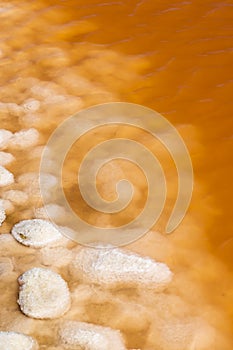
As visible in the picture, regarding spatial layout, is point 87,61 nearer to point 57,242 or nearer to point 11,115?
point 11,115

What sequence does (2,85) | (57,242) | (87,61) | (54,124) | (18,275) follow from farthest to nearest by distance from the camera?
(87,61), (2,85), (54,124), (57,242), (18,275)

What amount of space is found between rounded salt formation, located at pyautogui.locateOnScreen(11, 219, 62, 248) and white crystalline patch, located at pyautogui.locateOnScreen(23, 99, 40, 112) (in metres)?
1.16

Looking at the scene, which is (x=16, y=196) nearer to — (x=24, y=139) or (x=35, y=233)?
(x=35, y=233)

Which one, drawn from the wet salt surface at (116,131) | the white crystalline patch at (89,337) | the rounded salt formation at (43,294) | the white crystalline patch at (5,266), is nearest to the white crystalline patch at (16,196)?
the wet salt surface at (116,131)

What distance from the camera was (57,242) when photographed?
257 cm

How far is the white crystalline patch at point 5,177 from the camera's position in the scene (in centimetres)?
292

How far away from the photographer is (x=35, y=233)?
8.45 feet

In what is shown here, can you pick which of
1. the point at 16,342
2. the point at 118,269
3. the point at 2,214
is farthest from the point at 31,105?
the point at 16,342

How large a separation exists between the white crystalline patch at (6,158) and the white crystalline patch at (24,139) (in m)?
0.10

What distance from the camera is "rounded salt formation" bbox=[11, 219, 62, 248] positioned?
8.32ft

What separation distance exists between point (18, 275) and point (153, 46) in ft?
8.17

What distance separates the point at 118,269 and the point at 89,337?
0.39 meters

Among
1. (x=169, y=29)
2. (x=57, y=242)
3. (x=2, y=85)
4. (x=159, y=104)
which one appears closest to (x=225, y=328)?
(x=57, y=242)

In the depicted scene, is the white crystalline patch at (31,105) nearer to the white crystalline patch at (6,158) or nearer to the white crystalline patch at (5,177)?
the white crystalline patch at (6,158)
